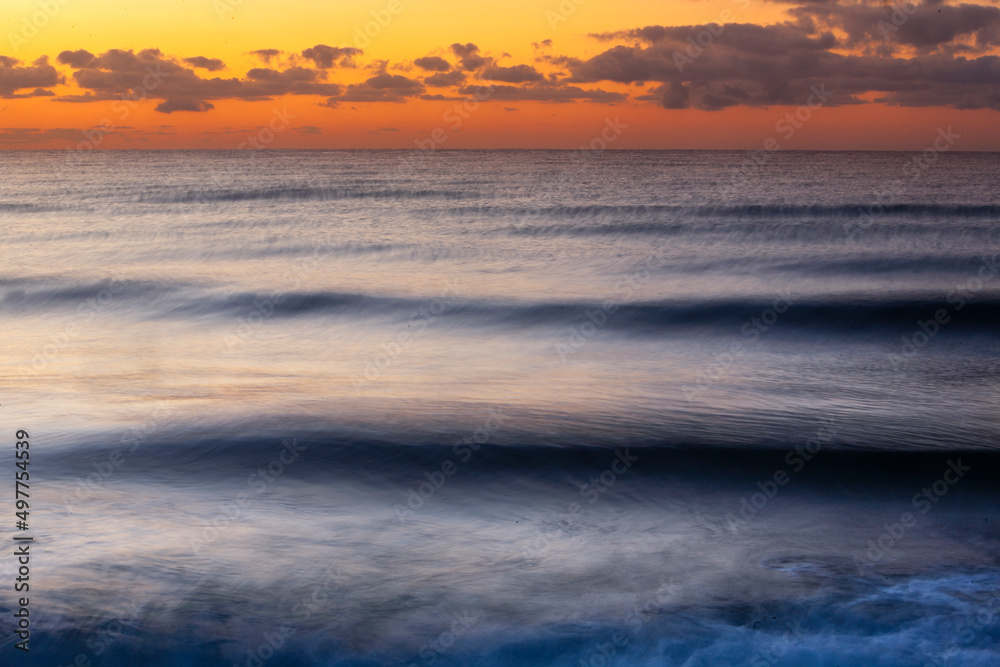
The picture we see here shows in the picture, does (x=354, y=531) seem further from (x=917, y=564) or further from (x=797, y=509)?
(x=917, y=564)

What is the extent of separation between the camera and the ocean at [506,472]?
4.41 meters

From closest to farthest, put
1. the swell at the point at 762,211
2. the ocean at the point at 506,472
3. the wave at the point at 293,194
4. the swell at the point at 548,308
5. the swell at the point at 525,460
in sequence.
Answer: the ocean at the point at 506,472, the swell at the point at 525,460, the swell at the point at 548,308, the swell at the point at 762,211, the wave at the point at 293,194

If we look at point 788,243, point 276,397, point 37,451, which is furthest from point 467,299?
point 788,243

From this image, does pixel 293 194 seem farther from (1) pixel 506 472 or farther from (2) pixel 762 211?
(1) pixel 506 472

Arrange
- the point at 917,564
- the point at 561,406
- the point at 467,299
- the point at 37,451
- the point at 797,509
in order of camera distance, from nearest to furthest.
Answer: the point at 917,564, the point at 797,509, the point at 37,451, the point at 561,406, the point at 467,299

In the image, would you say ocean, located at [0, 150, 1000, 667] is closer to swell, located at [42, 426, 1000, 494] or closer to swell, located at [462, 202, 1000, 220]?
swell, located at [42, 426, 1000, 494]

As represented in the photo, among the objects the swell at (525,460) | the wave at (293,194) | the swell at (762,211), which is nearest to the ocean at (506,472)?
the swell at (525,460)

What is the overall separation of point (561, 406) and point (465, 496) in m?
2.45

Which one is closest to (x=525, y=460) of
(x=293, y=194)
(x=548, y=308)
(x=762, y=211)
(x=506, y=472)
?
(x=506, y=472)

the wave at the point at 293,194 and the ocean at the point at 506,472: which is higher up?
the wave at the point at 293,194

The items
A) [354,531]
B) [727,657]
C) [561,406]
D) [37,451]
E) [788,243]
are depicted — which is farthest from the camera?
[788,243]

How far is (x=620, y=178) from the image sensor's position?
61.9m

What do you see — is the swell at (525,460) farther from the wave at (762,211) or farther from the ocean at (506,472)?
the wave at (762,211)

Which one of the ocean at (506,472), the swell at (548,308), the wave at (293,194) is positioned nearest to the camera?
the ocean at (506,472)
